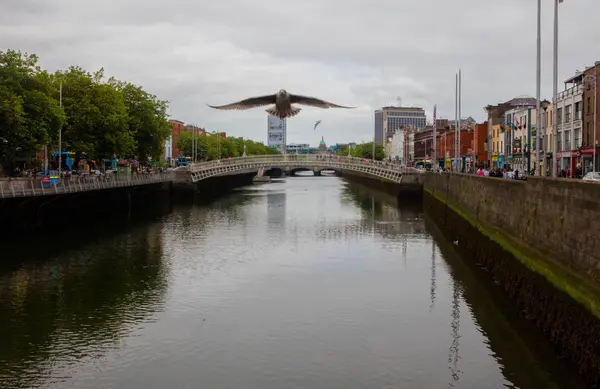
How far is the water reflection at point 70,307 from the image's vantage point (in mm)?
15070

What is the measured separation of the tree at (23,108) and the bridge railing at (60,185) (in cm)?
294

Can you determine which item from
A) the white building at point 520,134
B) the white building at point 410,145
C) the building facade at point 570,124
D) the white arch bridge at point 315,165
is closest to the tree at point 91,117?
the white arch bridge at point 315,165

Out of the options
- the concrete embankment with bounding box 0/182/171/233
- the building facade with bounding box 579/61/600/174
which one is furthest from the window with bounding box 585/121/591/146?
the concrete embankment with bounding box 0/182/171/233

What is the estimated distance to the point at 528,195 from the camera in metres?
21.2

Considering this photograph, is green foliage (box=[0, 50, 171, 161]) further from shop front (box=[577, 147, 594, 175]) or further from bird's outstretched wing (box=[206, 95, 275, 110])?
shop front (box=[577, 147, 594, 175])

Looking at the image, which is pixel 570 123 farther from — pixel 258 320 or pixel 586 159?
pixel 258 320

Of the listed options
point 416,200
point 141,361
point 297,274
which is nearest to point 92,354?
point 141,361

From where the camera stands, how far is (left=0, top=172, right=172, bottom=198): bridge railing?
30.7 meters

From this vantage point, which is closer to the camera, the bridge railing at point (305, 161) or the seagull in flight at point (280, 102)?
the seagull in flight at point (280, 102)

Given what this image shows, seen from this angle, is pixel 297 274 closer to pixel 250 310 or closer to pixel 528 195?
pixel 250 310

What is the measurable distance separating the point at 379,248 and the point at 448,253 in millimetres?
3451

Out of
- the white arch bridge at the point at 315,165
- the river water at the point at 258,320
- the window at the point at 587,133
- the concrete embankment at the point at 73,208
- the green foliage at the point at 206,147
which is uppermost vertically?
the green foliage at the point at 206,147

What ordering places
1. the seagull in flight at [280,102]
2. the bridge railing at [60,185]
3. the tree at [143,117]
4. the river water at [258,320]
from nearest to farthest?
the river water at [258,320] → the bridge railing at [60,185] → the seagull in flight at [280,102] → the tree at [143,117]

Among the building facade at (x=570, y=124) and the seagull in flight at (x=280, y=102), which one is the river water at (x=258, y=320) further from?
the building facade at (x=570, y=124)
